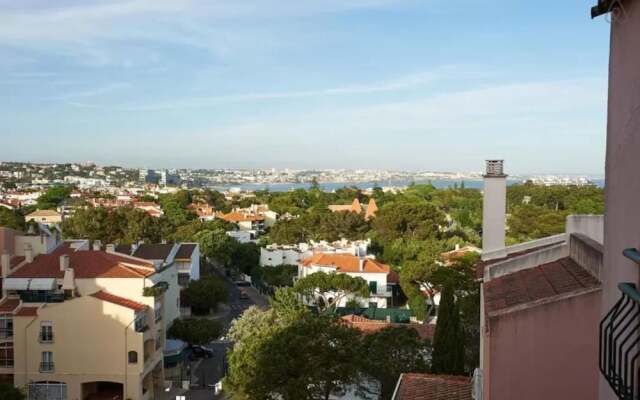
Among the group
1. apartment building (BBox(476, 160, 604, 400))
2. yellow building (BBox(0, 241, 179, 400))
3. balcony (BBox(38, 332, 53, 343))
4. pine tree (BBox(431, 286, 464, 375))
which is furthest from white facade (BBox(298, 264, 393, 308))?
apartment building (BBox(476, 160, 604, 400))

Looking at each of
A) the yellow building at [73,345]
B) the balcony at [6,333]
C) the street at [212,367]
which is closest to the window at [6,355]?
the yellow building at [73,345]

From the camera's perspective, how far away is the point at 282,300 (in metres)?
29.5

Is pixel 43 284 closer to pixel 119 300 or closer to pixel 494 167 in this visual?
pixel 119 300

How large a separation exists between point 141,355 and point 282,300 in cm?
661

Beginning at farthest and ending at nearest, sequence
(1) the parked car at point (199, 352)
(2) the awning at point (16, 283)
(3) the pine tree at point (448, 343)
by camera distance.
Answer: (1) the parked car at point (199, 352), (2) the awning at point (16, 283), (3) the pine tree at point (448, 343)

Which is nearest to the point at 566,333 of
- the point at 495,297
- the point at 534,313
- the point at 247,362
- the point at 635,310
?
the point at 534,313

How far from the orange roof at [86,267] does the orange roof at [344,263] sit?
55.8ft

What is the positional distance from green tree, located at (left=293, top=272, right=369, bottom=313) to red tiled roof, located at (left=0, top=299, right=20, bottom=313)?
13.6m

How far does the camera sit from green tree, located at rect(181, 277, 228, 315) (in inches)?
1574

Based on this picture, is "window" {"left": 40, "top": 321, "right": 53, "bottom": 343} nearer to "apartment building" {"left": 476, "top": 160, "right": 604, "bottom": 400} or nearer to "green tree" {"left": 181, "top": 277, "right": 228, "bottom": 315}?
"green tree" {"left": 181, "top": 277, "right": 228, "bottom": 315}

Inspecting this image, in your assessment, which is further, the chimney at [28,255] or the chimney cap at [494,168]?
the chimney at [28,255]

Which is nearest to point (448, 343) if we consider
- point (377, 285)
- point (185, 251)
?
point (377, 285)

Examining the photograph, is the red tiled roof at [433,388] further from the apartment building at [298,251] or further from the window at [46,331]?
the apartment building at [298,251]

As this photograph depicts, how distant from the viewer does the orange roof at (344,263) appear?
43.6m
